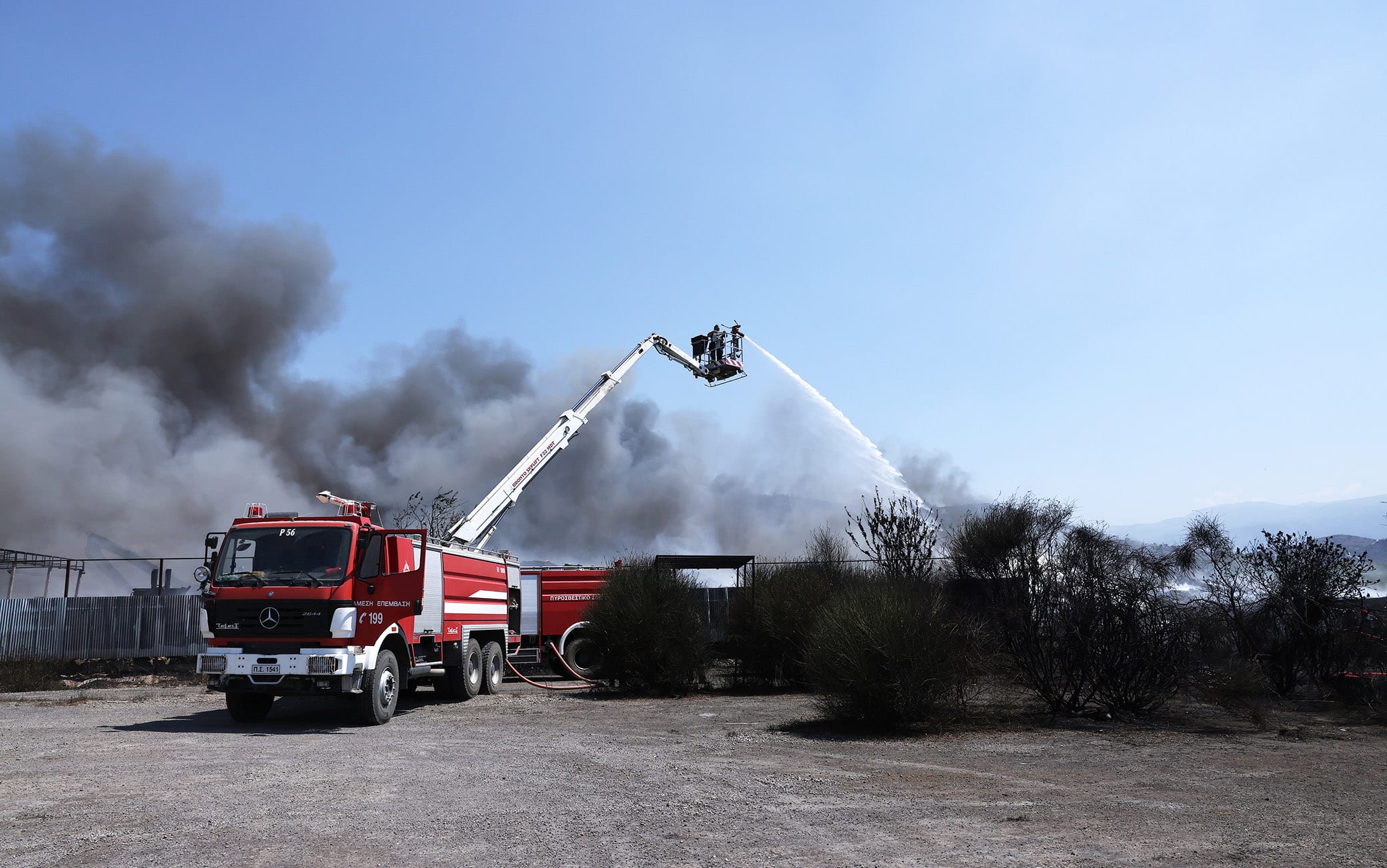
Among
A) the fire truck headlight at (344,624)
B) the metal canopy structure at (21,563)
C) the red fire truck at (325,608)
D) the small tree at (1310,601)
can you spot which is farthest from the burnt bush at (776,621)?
the metal canopy structure at (21,563)

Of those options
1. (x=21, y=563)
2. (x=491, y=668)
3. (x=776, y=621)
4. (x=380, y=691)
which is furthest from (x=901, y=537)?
(x=21, y=563)

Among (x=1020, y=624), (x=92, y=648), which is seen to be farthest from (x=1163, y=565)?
(x=92, y=648)

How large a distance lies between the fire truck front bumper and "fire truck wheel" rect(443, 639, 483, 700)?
158 inches

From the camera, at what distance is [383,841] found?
6.39 meters

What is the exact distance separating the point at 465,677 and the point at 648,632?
3441mm

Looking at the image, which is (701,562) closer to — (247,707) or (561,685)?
(561,685)

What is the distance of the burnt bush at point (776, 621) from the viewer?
1875cm

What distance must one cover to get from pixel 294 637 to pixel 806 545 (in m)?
16.0

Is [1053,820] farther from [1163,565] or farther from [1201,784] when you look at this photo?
[1163,565]

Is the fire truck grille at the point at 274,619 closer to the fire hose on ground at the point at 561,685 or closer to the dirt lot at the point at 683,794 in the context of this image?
the dirt lot at the point at 683,794

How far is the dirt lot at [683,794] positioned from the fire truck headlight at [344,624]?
1293 mm

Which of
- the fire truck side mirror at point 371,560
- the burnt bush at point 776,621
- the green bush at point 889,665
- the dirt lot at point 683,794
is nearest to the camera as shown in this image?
the dirt lot at point 683,794

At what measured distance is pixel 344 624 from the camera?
12.7 metres

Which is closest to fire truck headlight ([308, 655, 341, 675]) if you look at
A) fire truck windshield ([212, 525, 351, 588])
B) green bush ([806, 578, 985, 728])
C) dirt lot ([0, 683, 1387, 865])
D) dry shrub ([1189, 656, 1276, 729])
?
dirt lot ([0, 683, 1387, 865])
